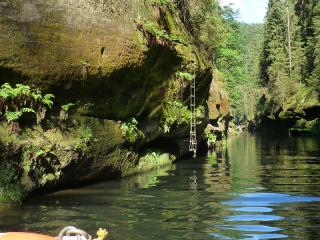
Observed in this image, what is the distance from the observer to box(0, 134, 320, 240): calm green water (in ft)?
29.6

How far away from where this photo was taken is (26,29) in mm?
12141

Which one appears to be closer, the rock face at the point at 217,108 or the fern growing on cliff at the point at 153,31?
Answer: the fern growing on cliff at the point at 153,31

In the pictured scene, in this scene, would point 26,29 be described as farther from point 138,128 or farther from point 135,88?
point 138,128

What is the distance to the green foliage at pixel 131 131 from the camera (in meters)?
16.2

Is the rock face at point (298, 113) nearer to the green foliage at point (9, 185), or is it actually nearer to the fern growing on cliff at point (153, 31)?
the fern growing on cliff at point (153, 31)

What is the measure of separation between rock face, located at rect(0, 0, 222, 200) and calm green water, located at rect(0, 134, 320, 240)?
92cm

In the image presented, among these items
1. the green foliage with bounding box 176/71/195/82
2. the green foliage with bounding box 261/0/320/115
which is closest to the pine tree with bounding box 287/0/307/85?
the green foliage with bounding box 261/0/320/115

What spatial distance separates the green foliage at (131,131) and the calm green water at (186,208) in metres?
1.44

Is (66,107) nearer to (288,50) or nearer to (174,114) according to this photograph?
(174,114)

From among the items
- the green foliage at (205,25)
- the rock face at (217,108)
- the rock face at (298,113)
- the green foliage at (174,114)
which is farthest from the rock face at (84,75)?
the rock face at (298,113)

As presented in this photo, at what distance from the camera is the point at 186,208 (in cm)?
1120

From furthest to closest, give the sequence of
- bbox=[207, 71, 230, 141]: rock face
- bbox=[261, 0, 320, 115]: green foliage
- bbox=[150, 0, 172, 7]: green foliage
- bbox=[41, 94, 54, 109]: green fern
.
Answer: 1. bbox=[261, 0, 320, 115]: green foliage
2. bbox=[207, 71, 230, 141]: rock face
3. bbox=[150, 0, 172, 7]: green foliage
4. bbox=[41, 94, 54, 109]: green fern

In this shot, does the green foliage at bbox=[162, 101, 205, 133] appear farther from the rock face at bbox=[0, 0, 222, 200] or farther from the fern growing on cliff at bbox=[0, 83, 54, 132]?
the fern growing on cliff at bbox=[0, 83, 54, 132]

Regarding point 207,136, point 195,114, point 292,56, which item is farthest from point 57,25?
point 292,56
